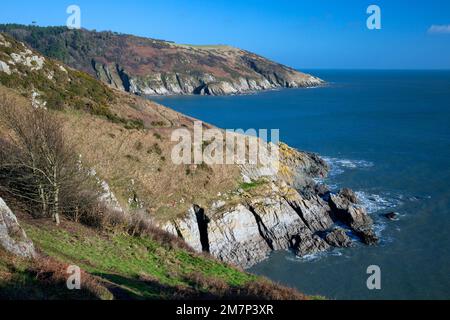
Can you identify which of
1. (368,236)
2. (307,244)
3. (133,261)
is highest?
(133,261)

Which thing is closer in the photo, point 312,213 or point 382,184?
point 312,213

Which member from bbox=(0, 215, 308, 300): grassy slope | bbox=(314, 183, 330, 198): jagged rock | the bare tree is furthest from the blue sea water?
the bare tree

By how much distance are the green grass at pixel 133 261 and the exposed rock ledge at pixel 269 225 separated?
28.8 feet

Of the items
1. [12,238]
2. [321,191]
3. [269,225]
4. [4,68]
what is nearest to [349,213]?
[321,191]

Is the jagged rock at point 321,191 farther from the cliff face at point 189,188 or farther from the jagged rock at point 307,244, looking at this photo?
the jagged rock at point 307,244

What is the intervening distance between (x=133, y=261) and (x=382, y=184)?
127 ft

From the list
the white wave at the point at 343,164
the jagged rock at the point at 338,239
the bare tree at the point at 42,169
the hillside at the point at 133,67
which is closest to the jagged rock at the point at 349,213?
the jagged rock at the point at 338,239

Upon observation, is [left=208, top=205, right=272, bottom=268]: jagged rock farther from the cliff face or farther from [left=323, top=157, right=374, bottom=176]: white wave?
[left=323, top=157, right=374, bottom=176]: white wave

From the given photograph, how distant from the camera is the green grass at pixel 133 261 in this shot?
17.1 m

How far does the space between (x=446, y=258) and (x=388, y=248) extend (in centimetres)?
446

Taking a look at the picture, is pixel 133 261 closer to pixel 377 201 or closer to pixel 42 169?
pixel 42 169

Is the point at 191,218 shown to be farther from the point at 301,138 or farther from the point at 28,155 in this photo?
the point at 301,138

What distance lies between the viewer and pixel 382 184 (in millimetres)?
50719

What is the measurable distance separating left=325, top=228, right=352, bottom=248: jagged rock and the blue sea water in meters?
0.81
